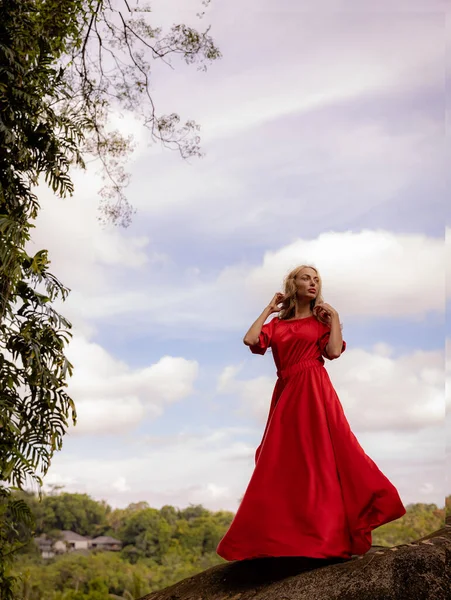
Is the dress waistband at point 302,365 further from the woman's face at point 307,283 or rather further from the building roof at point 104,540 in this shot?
the building roof at point 104,540

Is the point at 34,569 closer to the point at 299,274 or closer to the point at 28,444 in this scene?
the point at 28,444

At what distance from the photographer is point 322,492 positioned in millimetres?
3602

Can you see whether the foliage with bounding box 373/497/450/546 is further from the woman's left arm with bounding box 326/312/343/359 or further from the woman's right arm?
the woman's right arm

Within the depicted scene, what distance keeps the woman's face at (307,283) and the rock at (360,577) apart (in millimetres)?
1397

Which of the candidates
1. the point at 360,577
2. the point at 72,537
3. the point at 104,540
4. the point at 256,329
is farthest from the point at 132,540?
the point at 360,577

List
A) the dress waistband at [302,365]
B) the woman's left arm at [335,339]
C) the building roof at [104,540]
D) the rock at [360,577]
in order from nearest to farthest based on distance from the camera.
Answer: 1. the rock at [360,577]
2. the woman's left arm at [335,339]
3. the dress waistband at [302,365]
4. the building roof at [104,540]

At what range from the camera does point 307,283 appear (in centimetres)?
394

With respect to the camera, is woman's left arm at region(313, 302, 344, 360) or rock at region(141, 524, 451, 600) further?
woman's left arm at region(313, 302, 344, 360)

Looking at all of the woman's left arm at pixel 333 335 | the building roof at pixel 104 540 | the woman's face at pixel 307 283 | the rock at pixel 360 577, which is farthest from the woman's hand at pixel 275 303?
the building roof at pixel 104 540

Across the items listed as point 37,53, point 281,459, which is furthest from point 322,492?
point 37,53

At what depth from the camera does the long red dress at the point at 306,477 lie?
3520mm

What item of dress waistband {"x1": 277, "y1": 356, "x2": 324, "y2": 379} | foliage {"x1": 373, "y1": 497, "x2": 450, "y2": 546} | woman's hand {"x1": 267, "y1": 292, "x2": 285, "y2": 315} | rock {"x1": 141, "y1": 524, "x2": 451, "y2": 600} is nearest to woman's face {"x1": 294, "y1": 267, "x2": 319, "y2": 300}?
woman's hand {"x1": 267, "y1": 292, "x2": 285, "y2": 315}

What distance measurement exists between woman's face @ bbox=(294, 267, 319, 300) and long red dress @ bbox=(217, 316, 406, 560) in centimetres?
15

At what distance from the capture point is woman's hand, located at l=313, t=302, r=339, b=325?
12.6ft
